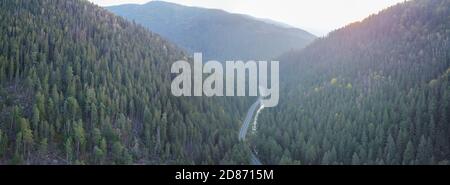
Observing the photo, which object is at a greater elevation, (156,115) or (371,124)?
(156,115)

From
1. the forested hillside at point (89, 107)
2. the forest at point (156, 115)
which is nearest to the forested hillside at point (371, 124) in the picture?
the forest at point (156, 115)

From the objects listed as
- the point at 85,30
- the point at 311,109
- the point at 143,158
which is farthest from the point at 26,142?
the point at 311,109

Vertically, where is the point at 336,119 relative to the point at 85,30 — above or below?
below

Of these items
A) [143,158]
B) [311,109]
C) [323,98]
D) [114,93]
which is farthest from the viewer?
[323,98]

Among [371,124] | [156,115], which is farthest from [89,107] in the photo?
[371,124]

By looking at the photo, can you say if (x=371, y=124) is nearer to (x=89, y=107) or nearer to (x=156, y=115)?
(x=156, y=115)

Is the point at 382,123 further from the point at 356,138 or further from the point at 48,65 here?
the point at 48,65

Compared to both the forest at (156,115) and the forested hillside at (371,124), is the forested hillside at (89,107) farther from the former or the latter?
the forested hillside at (371,124)

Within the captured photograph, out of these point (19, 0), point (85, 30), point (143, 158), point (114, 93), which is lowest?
point (143, 158)
